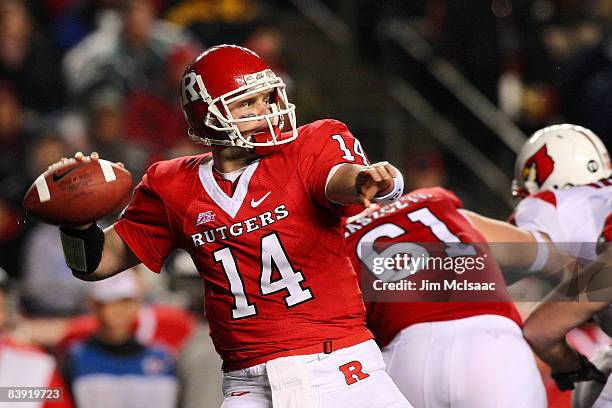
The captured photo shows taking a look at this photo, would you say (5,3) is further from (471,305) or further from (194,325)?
(471,305)

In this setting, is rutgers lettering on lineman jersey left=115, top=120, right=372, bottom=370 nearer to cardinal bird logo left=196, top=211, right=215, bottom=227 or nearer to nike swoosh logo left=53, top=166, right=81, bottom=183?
cardinal bird logo left=196, top=211, right=215, bottom=227

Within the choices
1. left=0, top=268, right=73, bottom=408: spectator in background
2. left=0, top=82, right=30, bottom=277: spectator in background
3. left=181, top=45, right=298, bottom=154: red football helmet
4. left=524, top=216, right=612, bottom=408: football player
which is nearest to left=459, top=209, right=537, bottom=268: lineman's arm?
left=524, top=216, right=612, bottom=408: football player

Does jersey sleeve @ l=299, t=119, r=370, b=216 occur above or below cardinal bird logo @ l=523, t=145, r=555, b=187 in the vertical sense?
above

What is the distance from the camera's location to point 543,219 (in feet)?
13.1

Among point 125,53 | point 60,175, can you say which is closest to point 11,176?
point 125,53

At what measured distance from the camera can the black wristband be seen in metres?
3.28

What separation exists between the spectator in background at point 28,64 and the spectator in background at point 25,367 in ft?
7.72

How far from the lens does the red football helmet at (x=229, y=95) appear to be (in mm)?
3102

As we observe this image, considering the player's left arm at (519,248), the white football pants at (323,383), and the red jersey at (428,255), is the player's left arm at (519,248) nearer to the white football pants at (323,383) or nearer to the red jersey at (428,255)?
the red jersey at (428,255)

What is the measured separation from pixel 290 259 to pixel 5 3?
16.2 feet

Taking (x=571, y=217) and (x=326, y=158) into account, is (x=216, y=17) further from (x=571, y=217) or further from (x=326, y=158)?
(x=326, y=158)

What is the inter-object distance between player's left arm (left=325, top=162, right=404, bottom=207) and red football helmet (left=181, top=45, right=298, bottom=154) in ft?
0.86

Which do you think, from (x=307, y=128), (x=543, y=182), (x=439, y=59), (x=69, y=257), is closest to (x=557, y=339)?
(x=543, y=182)

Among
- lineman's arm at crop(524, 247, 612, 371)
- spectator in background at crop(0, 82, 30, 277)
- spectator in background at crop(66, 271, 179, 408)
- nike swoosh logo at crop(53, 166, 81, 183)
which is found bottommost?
spectator in background at crop(66, 271, 179, 408)
